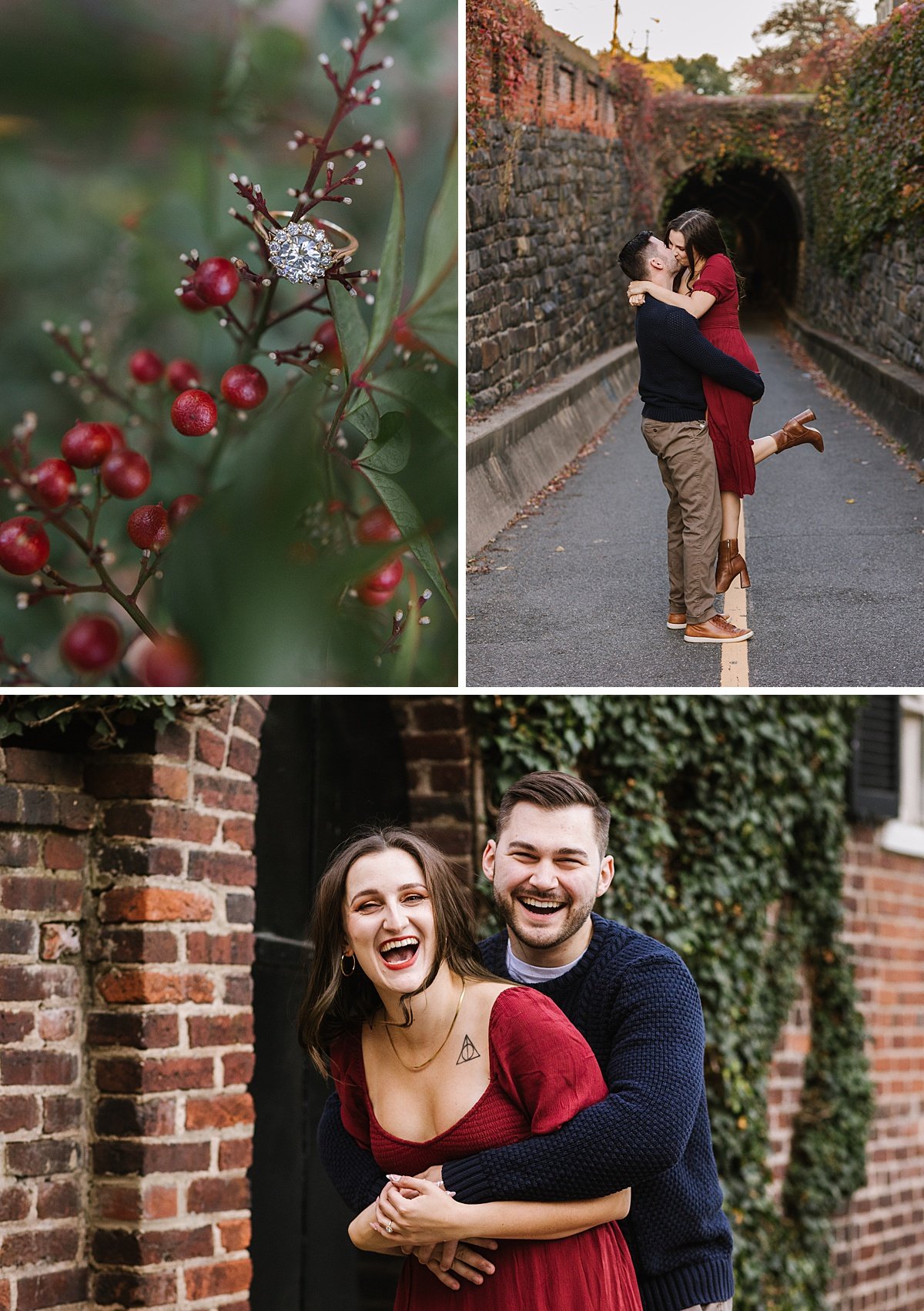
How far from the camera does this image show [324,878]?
2373 millimetres

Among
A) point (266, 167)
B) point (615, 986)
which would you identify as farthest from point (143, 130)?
point (615, 986)

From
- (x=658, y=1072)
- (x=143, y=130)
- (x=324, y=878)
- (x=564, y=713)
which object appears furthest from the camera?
→ (x=564, y=713)

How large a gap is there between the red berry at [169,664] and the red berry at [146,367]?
20.7 inches

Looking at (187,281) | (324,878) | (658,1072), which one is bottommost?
(658,1072)

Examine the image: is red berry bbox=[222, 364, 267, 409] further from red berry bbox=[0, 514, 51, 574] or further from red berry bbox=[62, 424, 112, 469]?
red berry bbox=[0, 514, 51, 574]

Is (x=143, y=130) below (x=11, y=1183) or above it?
above

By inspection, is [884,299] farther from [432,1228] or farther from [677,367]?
[432,1228]

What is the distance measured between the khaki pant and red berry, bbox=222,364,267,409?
4.93 ft

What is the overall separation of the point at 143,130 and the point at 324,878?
1598 mm

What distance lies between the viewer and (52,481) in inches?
117

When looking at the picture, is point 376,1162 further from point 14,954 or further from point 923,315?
point 923,315

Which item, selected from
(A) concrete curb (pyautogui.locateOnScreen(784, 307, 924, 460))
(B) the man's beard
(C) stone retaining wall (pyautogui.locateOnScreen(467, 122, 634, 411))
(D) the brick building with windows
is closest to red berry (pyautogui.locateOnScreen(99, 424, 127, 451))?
(D) the brick building with windows

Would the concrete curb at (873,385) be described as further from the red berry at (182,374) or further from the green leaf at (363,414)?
the red berry at (182,374)

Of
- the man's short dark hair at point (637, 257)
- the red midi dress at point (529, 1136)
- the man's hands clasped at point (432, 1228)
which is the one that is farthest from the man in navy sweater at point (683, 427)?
the man's hands clasped at point (432, 1228)
